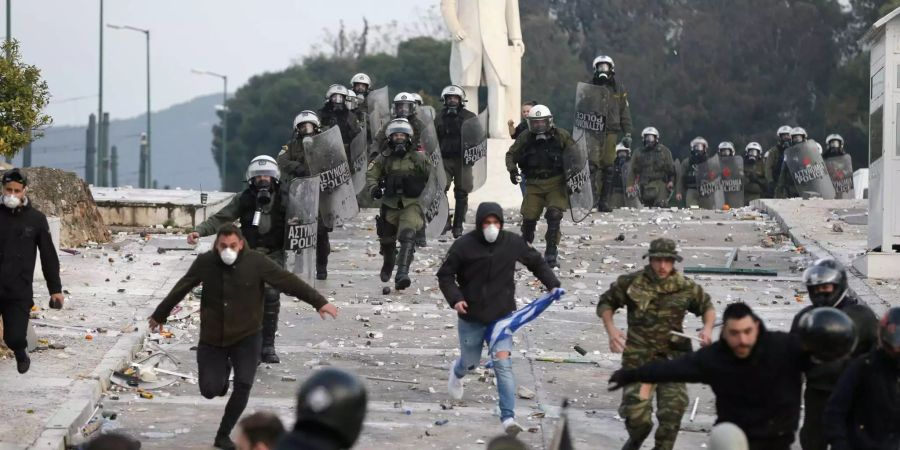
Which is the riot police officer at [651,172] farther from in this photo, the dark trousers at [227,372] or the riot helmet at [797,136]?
the dark trousers at [227,372]

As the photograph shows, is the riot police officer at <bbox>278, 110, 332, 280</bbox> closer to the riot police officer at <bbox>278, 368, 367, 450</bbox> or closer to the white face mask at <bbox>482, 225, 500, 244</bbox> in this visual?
the white face mask at <bbox>482, 225, 500, 244</bbox>

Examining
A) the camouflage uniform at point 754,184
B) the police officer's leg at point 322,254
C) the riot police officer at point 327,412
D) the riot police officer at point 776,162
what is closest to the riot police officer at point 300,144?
the police officer's leg at point 322,254

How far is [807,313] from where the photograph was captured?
790 centimetres

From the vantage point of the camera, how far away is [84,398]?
11922 mm

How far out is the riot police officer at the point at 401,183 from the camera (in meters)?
17.2

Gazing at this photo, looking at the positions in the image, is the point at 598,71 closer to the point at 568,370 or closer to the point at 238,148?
the point at 568,370

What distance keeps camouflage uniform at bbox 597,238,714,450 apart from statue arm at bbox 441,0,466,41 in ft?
61.5

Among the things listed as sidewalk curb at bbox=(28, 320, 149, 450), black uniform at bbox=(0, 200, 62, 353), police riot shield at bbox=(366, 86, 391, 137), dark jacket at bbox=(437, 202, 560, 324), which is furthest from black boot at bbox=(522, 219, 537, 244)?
black uniform at bbox=(0, 200, 62, 353)

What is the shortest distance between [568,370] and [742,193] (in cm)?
1691

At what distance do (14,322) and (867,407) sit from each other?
6258 mm

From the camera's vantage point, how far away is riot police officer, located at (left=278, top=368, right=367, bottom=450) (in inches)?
184

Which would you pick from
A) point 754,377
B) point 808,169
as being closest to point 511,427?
point 754,377

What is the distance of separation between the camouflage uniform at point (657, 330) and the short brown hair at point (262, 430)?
4.61m

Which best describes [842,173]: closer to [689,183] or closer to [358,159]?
[689,183]
